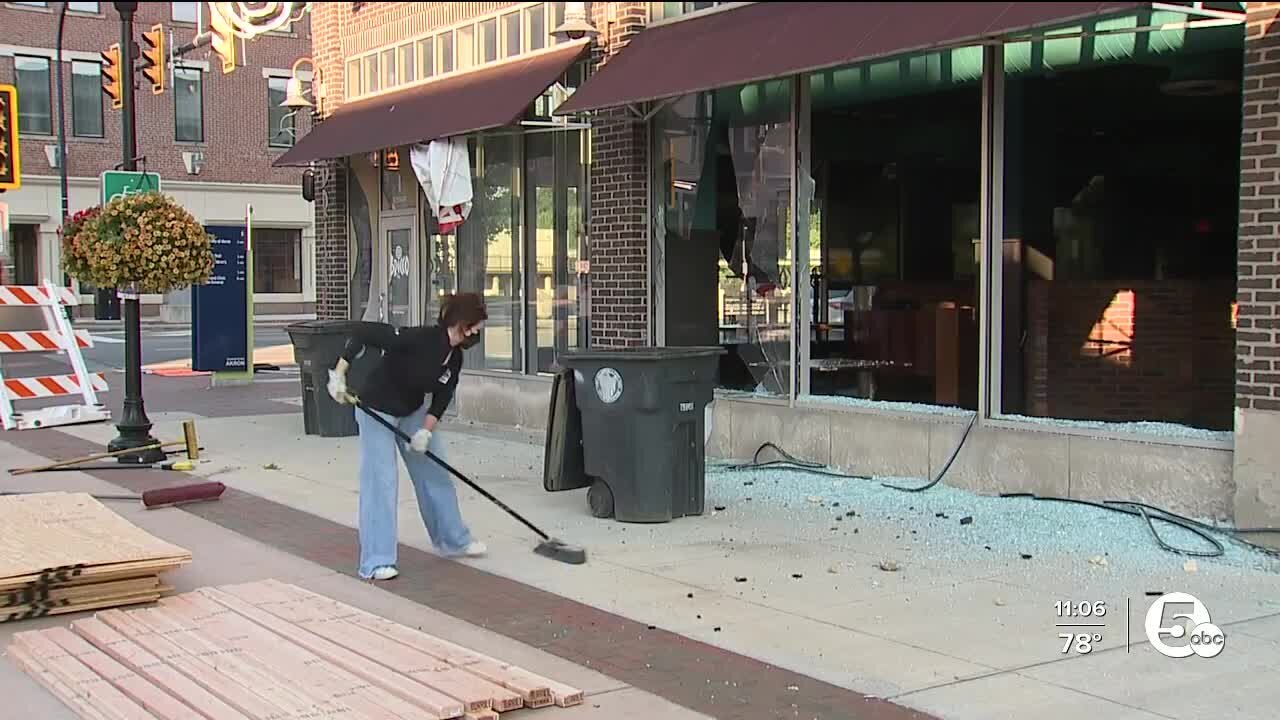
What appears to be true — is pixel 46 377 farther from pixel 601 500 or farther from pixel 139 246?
pixel 601 500

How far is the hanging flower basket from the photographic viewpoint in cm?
1159

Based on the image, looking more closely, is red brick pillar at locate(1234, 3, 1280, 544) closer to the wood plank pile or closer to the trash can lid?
the trash can lid

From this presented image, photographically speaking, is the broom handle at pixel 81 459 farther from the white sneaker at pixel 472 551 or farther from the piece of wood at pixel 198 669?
the piece of wood at pixel 198 669

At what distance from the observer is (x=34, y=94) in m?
40.8

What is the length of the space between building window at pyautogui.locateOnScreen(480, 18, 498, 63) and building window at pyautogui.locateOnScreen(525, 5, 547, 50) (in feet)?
1.98

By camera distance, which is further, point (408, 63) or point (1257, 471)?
point (408, 63)

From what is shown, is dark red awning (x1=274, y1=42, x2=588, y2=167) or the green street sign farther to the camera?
the green street sign

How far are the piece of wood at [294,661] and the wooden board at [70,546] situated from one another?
0.28m

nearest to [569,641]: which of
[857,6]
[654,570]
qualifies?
[654,570]

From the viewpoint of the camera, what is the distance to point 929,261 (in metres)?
16.6

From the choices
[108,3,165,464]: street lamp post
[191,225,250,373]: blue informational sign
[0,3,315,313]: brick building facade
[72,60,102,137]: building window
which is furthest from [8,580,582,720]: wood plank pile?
[72,60,102,137]: building window

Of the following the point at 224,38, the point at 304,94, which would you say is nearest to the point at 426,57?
the point at 224,38

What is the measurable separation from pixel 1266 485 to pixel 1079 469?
1.26m

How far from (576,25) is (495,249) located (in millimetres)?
3202
